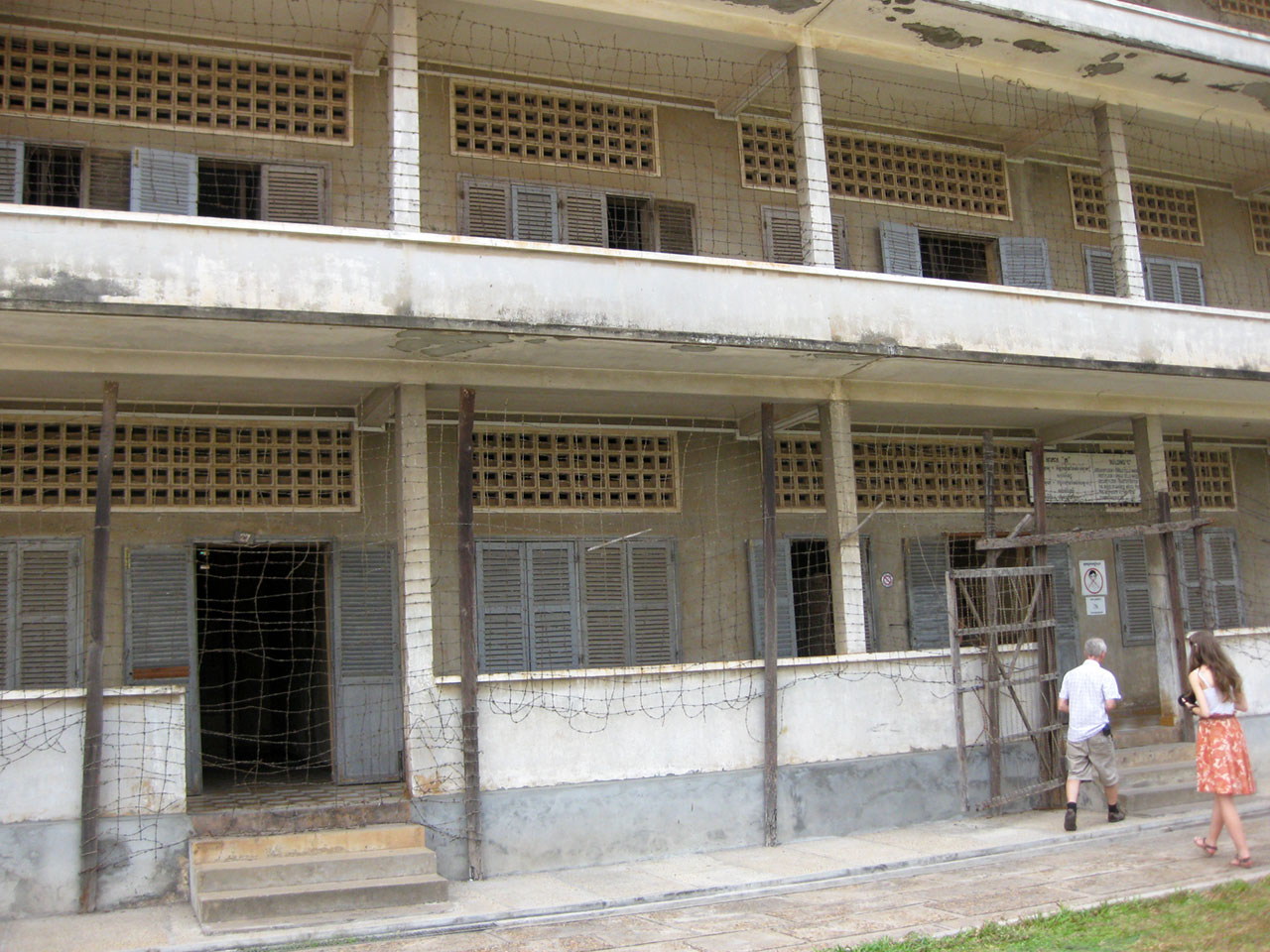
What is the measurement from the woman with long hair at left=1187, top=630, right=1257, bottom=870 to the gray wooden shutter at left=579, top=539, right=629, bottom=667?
472 cm

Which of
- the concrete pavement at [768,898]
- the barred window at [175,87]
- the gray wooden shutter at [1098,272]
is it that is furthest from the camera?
the gray wooden shutter at [1098,272]

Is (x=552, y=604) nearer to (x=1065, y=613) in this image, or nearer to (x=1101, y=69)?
(x=1065, y=613)

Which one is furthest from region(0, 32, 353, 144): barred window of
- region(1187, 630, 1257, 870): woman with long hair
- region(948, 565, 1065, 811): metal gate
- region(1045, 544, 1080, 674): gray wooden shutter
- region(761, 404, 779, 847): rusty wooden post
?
region(1045, 544, 1080, 674): gray wooden shutter

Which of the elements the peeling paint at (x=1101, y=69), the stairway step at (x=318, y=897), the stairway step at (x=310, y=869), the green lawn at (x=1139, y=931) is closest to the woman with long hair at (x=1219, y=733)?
the green lawn at (x=1139, y=931)

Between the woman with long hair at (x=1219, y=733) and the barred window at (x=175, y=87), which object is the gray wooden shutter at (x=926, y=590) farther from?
the barred window at (x=175, y=87)

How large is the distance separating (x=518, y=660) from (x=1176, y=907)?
5.50 metres

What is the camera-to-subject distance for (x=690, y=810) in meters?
8.99

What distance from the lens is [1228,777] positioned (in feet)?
25.0

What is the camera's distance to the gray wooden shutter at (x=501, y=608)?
10.2 meters

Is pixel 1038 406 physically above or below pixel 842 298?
below

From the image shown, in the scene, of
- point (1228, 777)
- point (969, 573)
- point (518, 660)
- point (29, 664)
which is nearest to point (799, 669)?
point (969, 573)

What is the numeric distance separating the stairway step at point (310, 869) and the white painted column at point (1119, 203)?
26.5 ft

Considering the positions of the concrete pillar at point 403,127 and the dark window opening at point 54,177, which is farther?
the dark window opening at point 54,177

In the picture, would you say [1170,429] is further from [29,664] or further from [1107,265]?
[29,664]
